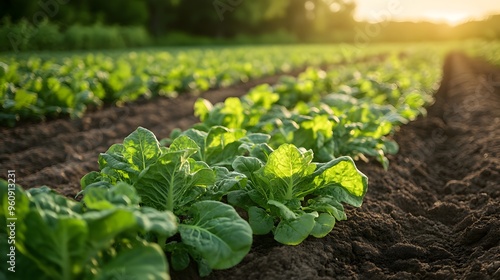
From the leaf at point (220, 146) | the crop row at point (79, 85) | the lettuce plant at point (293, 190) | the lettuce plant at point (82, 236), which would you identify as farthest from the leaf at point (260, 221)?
the crop row at point (79, 85)

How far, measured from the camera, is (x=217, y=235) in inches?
87.3

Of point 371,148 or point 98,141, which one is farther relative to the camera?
point 98,141

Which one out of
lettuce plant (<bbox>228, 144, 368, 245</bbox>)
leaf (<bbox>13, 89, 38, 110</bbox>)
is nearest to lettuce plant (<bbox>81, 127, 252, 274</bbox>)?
lettuce plant (<bbox>228, 144, 368, 245</bbox>)

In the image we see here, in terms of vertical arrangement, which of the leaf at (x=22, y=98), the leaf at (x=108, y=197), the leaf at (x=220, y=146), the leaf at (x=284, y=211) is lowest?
the leaf at (x=22, y=98)

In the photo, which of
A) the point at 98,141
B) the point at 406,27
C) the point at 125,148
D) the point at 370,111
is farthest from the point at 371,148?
the point at 406,27

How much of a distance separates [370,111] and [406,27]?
68.5 meters

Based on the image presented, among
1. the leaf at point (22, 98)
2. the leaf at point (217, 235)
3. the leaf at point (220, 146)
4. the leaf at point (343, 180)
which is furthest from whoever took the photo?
the leaf at point (22, 98)

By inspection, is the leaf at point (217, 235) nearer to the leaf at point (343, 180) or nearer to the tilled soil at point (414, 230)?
the tilled soil at point (414, 230)

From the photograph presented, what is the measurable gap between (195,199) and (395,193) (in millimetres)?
1892

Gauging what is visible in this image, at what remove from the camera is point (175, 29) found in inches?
1773

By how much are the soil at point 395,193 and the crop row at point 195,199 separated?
0.17m

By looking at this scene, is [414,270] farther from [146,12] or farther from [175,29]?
[175,29]

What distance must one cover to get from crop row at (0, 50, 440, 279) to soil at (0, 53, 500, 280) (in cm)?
17

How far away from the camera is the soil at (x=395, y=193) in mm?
2611
